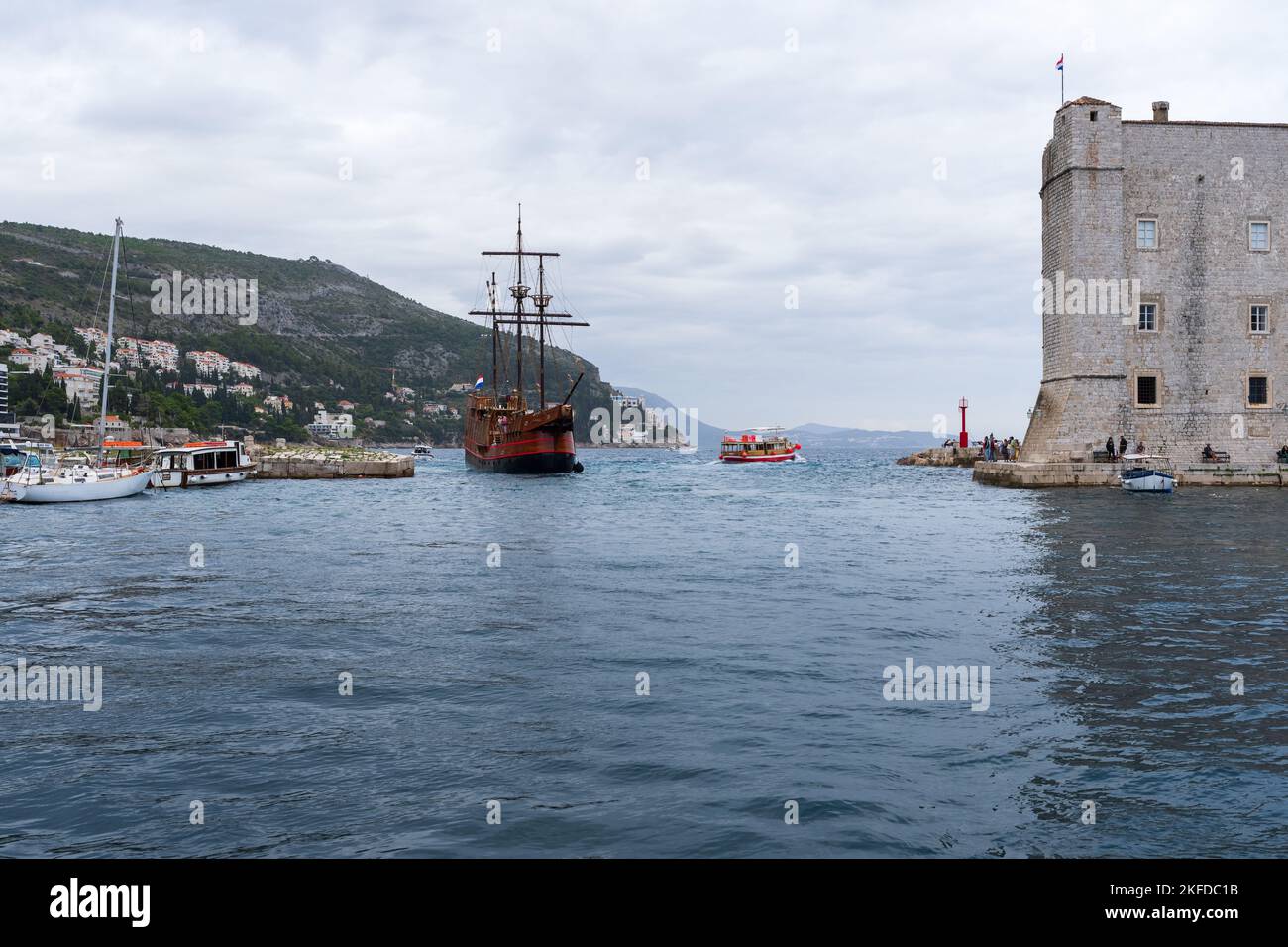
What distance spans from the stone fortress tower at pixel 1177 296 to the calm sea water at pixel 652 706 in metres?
23.6

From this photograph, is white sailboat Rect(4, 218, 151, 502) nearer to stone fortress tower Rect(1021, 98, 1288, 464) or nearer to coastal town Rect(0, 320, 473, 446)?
coastal town Rect(0, 320, 473, 446)

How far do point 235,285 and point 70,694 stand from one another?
184m

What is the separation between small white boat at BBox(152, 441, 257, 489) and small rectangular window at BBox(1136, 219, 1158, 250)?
50728 mm

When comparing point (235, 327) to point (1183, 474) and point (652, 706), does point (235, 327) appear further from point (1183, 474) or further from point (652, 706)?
point (652, 706)

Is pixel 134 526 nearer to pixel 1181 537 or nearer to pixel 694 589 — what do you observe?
pixel 694 589

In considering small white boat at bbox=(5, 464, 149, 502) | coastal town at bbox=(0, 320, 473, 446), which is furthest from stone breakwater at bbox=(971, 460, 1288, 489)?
coastal town at bbox=(0, 320, 473, 446)

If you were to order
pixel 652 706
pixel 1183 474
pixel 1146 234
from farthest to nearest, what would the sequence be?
pixel 1146 234 < pixel 1183 474 < pixel 652 706

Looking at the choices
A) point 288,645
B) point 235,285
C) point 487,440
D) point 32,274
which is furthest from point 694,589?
point 235,285

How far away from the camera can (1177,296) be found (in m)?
42.8

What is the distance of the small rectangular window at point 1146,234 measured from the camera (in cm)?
4238

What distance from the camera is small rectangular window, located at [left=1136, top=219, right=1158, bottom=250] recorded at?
42.4m

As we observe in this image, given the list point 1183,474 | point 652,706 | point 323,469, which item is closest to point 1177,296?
point 1183,474

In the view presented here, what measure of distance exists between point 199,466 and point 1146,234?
2039 inches

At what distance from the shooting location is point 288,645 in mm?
11570
